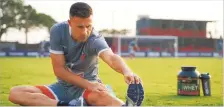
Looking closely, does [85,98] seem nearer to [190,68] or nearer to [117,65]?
[117,65]

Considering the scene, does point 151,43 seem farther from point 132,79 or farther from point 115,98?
point 132,79

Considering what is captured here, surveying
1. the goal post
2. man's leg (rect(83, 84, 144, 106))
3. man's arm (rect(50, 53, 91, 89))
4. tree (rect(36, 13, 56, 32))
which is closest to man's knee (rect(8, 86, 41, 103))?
man's arm (rect(50, 53, 91, 89))

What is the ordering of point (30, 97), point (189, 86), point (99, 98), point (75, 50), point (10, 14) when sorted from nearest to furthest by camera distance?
point (99, 98), point (30, 97), point (75, 50), point (189, 86), point (10, 14)

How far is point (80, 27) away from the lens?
3881 mm

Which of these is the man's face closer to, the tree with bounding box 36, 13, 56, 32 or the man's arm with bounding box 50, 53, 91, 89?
the man's arm with bounding box 50, 53, 91, 89

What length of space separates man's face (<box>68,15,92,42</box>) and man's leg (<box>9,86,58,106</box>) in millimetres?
623

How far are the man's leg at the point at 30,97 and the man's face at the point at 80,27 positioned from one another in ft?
2.04

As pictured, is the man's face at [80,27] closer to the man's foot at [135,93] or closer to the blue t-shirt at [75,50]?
the blue t-shirt at [75,50]

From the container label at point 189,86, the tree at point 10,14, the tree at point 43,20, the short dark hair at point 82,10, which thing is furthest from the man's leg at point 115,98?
the tree at point 43,20

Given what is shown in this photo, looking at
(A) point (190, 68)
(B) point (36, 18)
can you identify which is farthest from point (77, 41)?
(B) point (36, 18)

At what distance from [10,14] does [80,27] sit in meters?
45.6

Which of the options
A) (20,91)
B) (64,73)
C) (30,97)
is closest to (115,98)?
(64,73)

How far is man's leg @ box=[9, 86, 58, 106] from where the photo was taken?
3945 mm

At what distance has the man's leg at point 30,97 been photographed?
3.95 metres
